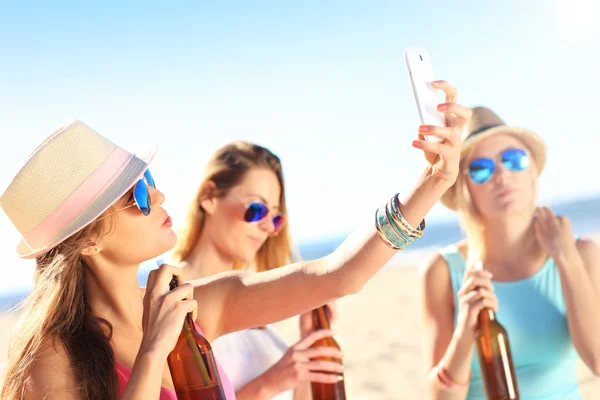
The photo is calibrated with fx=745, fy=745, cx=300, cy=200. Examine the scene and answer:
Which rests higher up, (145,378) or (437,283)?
(437,283)

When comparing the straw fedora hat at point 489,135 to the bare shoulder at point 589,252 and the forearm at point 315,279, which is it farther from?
the forearm at point 315,279

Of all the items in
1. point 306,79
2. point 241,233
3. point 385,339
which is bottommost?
point 241,233

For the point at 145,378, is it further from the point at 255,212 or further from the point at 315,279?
the point at 255,212

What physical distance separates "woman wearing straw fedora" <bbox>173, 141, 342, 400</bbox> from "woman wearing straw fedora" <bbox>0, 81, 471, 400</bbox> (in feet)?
3.44

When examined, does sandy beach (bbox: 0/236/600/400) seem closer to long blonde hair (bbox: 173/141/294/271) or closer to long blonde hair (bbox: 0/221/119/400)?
long blonde hair (bbox: 0/221/119/400)

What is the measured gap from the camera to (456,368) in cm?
288

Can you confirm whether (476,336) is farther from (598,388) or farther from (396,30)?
(396,30)

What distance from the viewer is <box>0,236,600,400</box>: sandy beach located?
369 inches

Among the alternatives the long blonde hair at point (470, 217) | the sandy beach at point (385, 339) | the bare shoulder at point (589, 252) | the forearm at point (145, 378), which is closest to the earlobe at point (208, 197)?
the long blonde hair at point (470, 217)

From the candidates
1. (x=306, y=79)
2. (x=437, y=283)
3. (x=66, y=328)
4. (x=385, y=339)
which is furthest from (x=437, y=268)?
(x=306, y=79)

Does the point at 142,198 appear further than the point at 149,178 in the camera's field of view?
No

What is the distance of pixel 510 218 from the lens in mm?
3246

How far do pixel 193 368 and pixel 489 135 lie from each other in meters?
2.09

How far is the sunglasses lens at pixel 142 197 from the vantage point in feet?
5.96
